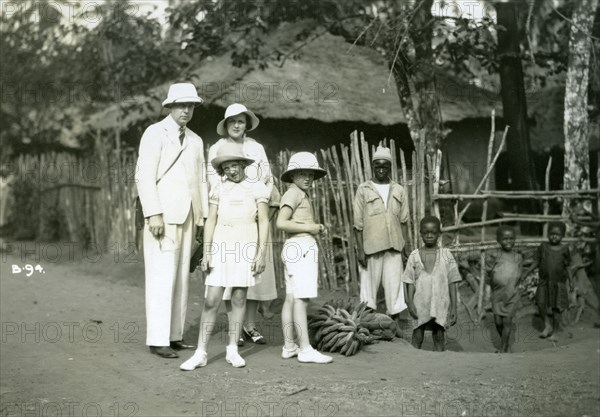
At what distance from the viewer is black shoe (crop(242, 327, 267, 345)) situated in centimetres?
579

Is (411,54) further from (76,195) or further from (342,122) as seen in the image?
(76,195)

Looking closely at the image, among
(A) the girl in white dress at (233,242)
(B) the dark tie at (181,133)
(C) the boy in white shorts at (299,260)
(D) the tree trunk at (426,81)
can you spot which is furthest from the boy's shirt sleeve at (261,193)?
(D) the tree trunk at (426,81)

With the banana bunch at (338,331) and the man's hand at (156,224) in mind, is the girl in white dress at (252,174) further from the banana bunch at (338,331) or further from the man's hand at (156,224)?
the man's hand at (156,224)

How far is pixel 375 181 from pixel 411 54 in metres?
3.97

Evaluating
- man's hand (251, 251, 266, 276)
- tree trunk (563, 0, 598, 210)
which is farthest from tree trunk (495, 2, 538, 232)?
man's hand (251, 251, 266, 276)

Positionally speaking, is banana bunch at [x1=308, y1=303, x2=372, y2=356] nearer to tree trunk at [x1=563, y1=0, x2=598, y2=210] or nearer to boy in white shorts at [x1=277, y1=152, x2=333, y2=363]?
boy in white shorts at [x1=277, y1=152, x2=333, y2=363]

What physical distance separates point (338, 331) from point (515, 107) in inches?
254

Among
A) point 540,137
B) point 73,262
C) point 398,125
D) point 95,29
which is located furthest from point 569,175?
point 95,29

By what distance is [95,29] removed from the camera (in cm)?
1432

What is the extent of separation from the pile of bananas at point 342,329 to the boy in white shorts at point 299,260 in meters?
0.25

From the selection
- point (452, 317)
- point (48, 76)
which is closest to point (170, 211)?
point (452, 317)

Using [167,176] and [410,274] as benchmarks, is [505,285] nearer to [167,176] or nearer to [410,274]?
[410,274]

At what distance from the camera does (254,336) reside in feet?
19.1

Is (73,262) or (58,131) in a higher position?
(58,131)
